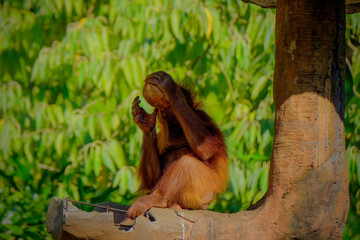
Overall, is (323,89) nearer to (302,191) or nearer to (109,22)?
(302,191)

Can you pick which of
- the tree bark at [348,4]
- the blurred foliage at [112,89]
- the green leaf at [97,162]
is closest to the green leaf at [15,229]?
the blurred foliage at [112,89]

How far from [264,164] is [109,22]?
1766 mm

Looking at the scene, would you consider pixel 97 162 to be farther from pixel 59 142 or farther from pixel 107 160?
pixel 59 142

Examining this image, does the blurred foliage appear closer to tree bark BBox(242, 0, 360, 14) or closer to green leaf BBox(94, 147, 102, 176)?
green leaf BBox(94, 147, 102, 176)

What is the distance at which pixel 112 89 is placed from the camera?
13.7 ft

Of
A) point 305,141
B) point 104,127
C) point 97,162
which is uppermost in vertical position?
point 305,141

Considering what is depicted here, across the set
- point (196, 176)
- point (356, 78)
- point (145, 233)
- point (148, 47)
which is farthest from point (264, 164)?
point (145, 233)

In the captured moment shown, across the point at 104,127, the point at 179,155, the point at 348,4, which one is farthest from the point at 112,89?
the point at 348,4

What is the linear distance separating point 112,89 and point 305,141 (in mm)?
2216

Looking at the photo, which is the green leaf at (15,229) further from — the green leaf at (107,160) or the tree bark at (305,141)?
the tree bark at (305,141)

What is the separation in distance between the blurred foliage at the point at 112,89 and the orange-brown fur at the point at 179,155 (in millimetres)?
1226

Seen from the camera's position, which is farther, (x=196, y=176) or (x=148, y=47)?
(x=148, y=47)

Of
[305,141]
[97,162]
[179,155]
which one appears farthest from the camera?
[97,162]

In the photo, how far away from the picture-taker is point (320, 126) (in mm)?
2297
